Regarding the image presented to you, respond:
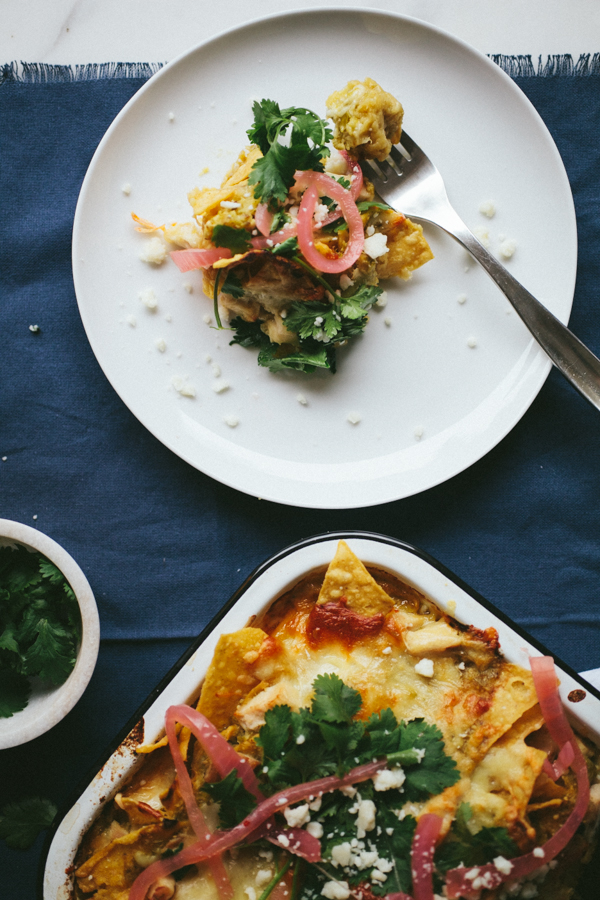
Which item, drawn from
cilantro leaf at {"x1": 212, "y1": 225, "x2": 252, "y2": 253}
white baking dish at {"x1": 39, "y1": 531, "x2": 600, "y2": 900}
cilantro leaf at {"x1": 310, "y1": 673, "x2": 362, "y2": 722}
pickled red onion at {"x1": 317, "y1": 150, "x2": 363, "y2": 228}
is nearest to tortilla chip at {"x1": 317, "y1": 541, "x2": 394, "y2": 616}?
white baking dish at {"x1": 39, "y1": 531, "x2": 600, "y2": 900}

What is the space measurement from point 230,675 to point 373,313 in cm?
94

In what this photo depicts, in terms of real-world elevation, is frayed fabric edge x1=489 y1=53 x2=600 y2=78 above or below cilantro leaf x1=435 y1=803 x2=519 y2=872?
above

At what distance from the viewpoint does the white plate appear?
5.47 feet

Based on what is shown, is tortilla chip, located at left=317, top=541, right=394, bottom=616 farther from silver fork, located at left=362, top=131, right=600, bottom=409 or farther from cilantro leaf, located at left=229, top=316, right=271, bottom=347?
silver fork, located at left=362, top=131, right=600, bottom=409

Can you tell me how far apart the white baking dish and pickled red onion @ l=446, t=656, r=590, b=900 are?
4cm

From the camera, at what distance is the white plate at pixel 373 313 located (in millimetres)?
1667

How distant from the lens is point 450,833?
4.24ft

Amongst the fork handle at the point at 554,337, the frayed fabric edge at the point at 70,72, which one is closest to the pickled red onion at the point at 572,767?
the fork handle at the point at 554,337

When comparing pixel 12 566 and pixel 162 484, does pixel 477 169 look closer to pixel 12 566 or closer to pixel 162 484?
pixel 162 484

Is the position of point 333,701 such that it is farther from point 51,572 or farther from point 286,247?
point 286,247

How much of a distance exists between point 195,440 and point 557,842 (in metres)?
1.16

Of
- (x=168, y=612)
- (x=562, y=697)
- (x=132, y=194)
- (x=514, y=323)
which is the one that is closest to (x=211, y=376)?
(x=132, y=194)

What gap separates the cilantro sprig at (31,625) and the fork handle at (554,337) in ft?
4.05

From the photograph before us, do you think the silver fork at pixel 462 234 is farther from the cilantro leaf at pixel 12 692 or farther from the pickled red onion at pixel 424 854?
the cilantro leaf at pixel 12 692
